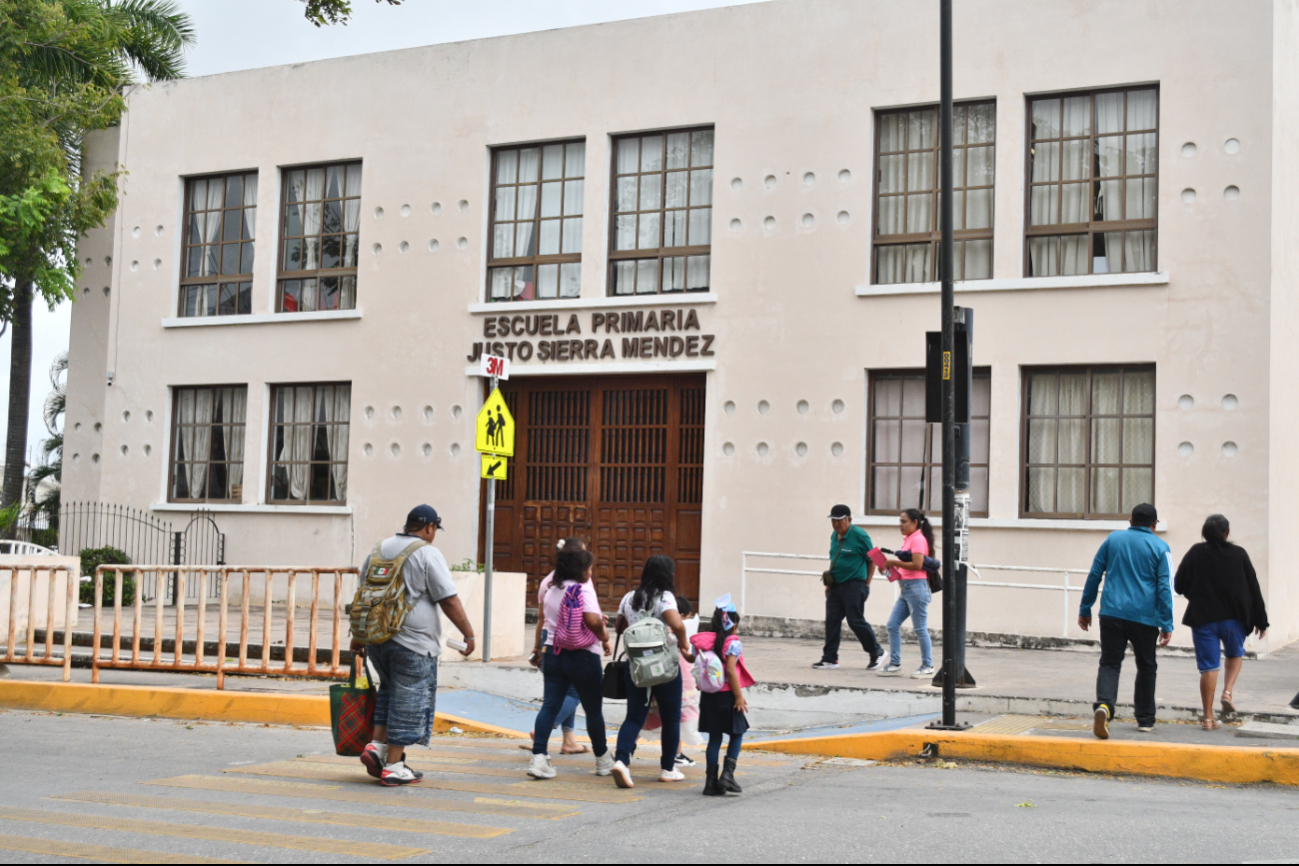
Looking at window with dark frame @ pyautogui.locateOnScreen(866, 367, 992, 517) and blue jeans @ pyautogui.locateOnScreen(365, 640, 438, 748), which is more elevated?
window with dark frame @ pyautogui.locateOnScreen(866, 367, 992, 517)

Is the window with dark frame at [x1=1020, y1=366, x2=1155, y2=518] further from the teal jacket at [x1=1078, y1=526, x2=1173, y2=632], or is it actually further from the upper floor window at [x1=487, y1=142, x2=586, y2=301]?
the upper floor window at [x1=487, y1=142, x2=586, y2=301]

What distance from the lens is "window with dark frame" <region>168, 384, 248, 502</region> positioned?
74.6 ft

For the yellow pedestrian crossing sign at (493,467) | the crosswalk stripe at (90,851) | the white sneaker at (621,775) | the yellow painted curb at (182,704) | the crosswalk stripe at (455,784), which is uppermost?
the yellow pedestrian crossing sign at (493,467)

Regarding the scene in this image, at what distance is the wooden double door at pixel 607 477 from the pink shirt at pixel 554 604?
9.47 m

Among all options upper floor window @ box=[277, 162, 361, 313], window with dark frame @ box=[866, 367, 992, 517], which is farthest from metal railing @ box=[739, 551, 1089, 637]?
upper floor window @ box=[277, 162, 361, 313]

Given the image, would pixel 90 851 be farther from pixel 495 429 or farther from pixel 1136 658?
pixel 495 429

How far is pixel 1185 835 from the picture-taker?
752 cm

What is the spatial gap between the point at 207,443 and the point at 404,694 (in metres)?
15.0

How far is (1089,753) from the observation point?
10297mm

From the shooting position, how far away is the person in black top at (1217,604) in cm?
1125

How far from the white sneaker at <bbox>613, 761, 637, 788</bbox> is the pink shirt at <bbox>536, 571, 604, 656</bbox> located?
817 mm

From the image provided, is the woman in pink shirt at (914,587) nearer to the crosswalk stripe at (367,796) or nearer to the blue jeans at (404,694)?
the blue jeans at (404,694)

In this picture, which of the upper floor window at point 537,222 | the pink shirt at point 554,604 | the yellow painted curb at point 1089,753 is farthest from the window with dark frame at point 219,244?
Answer: the yellow painted curb at point 1089,753

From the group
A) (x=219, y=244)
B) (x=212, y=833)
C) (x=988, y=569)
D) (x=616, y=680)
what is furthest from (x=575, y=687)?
(x=219, y=244)
